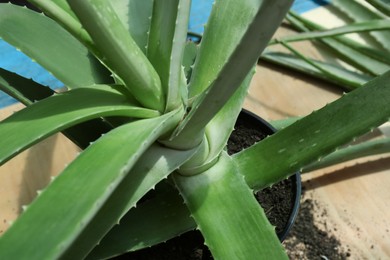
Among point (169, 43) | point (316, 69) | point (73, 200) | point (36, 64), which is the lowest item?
point (73, 200)

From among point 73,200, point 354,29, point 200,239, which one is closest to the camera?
point 73,200

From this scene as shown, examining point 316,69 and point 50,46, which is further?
point 316,69

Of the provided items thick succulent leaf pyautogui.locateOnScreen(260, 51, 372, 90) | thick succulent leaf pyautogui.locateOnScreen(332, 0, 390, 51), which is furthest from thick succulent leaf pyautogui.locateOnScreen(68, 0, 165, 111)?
thick succulent leaf pyautogui.locateOnScreen(332, 0, 390, 51)

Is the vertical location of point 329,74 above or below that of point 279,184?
above

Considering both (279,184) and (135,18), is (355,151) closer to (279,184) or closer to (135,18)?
(279,184)

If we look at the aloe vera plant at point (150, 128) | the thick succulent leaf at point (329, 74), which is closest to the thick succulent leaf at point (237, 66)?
the aloe vera plant at point (150, 128)

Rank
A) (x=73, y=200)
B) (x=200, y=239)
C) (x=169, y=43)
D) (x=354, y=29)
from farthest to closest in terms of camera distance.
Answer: (x=354, y=29), (x=200, y=239), (x=169, y=43), (x=73, y=200)

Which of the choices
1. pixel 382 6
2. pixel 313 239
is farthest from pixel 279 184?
pixel 382 6
